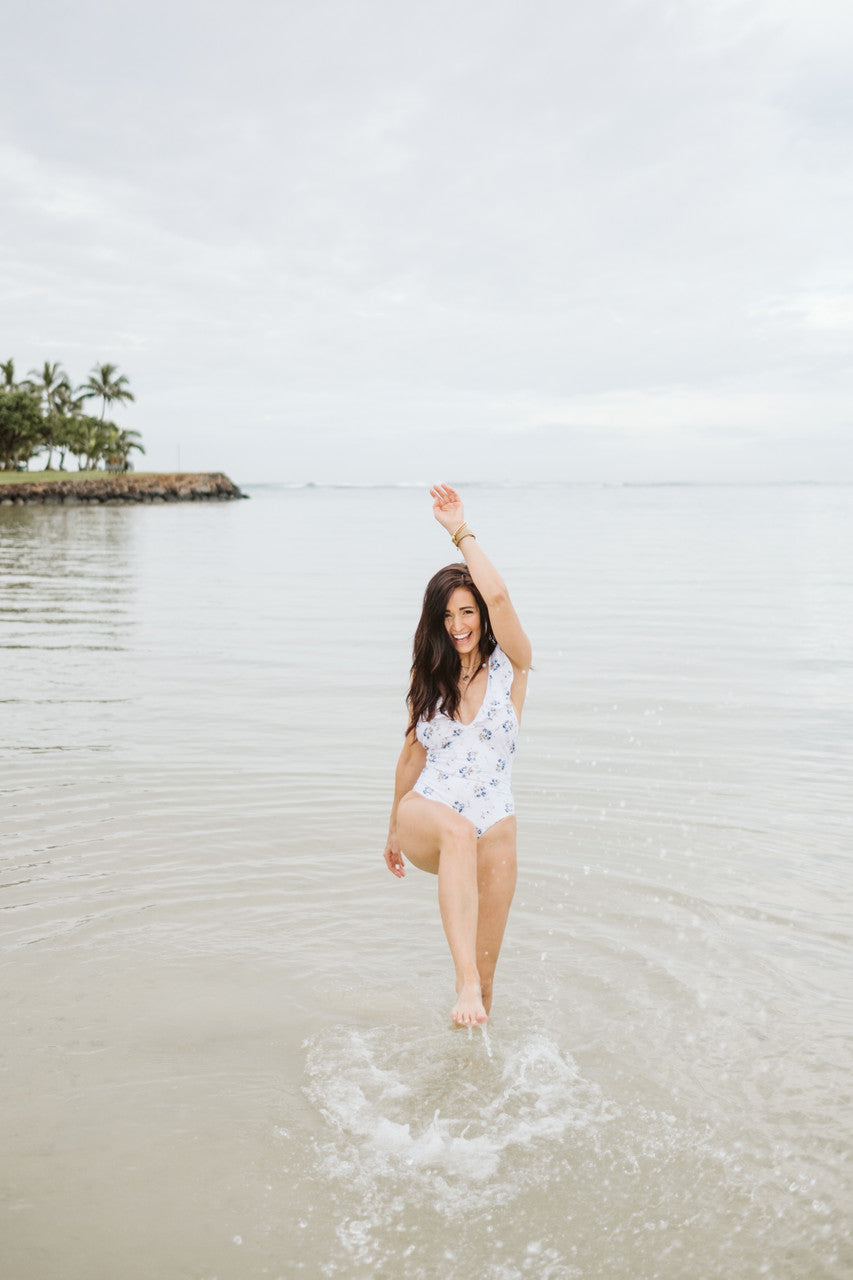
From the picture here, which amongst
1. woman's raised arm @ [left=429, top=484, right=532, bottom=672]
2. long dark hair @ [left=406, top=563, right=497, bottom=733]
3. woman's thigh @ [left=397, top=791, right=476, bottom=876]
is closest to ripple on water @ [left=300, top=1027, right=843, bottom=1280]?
woman's thigh @ [left=397, top=791, right=476, bottom=876]

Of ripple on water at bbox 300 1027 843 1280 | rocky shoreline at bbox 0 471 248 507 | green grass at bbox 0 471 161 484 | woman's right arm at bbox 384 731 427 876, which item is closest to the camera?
ripple on water at bbox 300 1027 843 1280

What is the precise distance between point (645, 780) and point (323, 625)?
32.2 ft

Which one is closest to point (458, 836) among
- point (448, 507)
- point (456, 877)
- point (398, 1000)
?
point (456, 877)

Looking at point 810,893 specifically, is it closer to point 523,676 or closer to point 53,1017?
point 523,676

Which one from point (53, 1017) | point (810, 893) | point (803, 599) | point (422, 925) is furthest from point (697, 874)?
point (803, 599)

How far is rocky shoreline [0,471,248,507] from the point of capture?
77.4m

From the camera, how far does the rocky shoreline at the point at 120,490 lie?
7744 centimetres

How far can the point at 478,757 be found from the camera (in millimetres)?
4328

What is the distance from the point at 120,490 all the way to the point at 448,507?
300ft

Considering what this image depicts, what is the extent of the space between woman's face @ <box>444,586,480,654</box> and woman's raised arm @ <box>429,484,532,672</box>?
7 cm

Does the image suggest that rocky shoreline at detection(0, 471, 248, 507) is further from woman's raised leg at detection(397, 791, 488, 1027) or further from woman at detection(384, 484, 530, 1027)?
woman's raised leg at detection(397, 791, 488, 1027)

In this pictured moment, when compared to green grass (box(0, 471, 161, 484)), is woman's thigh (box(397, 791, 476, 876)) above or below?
below

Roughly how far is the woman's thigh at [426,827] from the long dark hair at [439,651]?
366mm

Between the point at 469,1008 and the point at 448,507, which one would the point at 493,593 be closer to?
the point at 448,507
